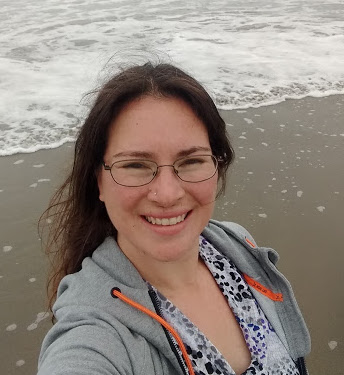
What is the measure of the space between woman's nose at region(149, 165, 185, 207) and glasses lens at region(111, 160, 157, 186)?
27 millimetres

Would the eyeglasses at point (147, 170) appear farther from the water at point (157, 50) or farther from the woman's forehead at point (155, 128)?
the water at point (157, 50)

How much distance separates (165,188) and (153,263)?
37 centimetres

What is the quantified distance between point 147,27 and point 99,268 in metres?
12.3

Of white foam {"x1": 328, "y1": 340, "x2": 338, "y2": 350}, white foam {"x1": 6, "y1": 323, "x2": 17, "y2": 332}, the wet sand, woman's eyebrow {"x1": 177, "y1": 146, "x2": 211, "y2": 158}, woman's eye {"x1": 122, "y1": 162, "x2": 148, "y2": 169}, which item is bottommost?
the wet sand

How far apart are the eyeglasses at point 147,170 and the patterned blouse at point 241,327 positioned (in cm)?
46

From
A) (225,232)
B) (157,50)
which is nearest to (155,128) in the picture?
(225,232)

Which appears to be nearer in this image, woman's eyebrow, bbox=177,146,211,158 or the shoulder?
woman's eyebrow, bbox=177,146,211,158

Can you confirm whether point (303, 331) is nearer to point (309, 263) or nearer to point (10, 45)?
point (309, 263)

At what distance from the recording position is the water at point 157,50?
7.52 m

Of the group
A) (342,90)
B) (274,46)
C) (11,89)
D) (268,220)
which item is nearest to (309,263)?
(268,220)

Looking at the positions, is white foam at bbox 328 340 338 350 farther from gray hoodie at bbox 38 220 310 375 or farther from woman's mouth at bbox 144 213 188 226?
woman's mouth at bbox 144 213 188 226

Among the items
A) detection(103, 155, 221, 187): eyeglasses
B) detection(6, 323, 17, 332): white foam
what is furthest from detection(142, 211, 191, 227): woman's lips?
detection(6, 323, 17, 332): white foam

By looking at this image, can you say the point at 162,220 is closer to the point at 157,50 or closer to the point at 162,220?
the point at 162,220

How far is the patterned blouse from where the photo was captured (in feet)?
5.19
